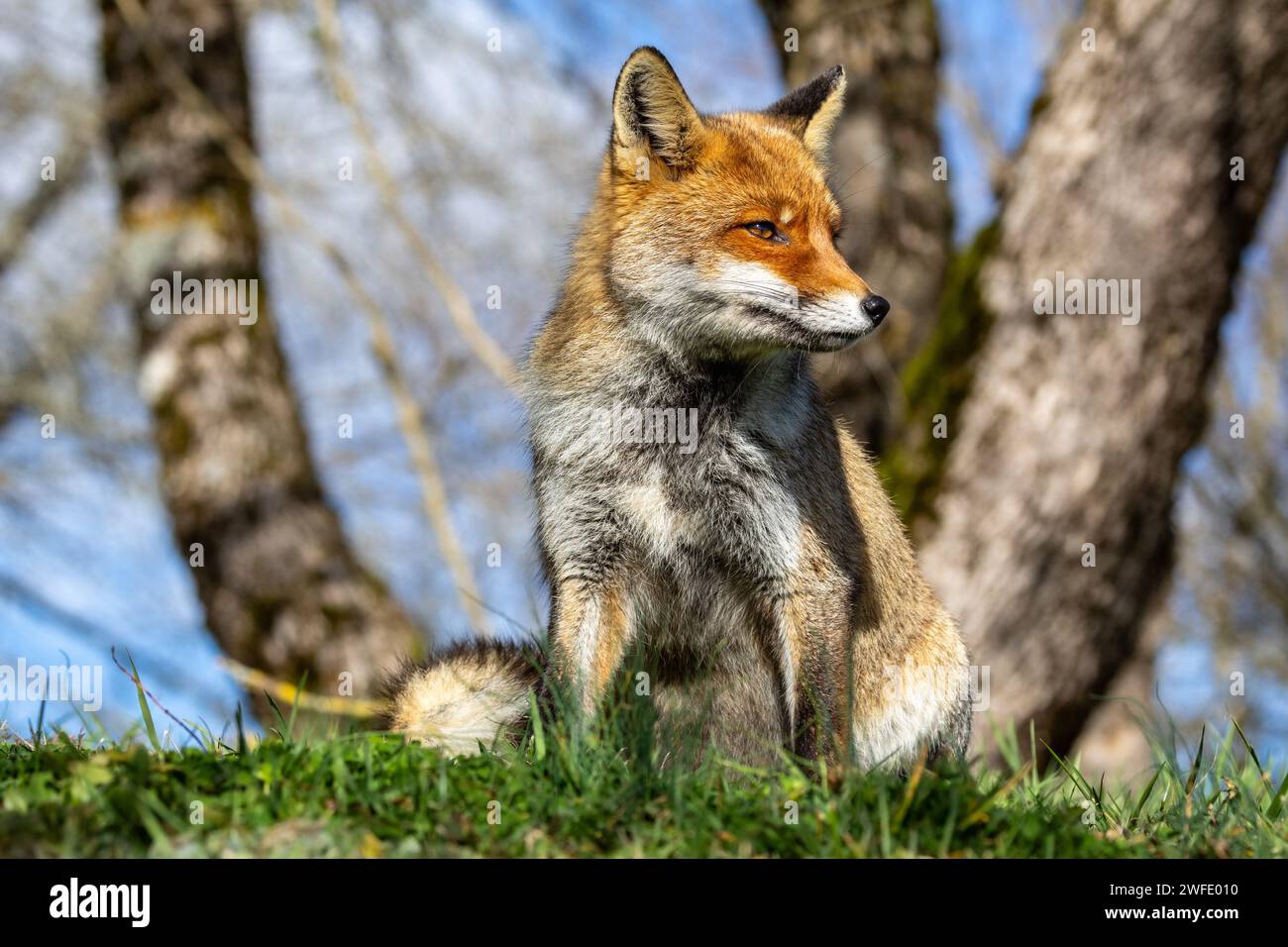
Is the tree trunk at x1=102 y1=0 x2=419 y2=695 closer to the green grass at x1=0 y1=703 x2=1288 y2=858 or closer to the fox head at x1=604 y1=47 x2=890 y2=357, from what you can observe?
the fox head at x1=604 y1=47 x2=890 y2=357

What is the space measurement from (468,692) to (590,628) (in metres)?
0.70

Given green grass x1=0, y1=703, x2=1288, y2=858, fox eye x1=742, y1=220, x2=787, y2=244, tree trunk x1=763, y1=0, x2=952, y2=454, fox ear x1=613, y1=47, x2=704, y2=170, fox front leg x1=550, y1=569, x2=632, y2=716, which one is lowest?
green grass x1=0, y1=703, x2=1288, y2=858

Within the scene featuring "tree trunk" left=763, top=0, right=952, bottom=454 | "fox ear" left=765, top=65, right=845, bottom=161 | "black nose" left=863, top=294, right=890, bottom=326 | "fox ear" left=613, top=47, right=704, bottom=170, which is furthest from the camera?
"tree trunk" left=763, top=0, right=952, bottom=454

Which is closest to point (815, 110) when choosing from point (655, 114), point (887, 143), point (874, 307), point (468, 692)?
point (655, 114)

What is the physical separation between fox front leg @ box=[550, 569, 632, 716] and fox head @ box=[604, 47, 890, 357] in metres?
1.05

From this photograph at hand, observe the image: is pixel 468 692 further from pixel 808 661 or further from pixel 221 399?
pixel 221 399

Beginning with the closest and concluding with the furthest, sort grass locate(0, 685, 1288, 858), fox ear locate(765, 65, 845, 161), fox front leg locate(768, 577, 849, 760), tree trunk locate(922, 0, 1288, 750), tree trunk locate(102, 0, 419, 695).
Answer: grass locate(0, 685, 1288, 858) < fox front leg locate(768, 577, 849, 760) < fox ear locate(765, 65, 845, 161) < tree trunk locate(922, 0, 1288, 750) < tree trunk locate(102, 0, 419, 695)

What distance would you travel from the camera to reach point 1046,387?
851 cm

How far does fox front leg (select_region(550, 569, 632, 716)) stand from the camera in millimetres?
4848

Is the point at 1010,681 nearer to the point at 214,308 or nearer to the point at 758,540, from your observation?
the point at 758,540

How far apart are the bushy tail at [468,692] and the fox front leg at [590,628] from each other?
0.52 ft

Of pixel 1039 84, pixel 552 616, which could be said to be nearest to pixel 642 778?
pixel 552 616

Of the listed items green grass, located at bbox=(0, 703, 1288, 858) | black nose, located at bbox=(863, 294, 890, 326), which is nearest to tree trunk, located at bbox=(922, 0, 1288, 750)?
black nose, located at bbox=(863, 294, 890, 326)

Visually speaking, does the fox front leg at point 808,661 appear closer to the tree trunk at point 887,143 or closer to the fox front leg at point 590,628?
the fox front leg at point 590,628
